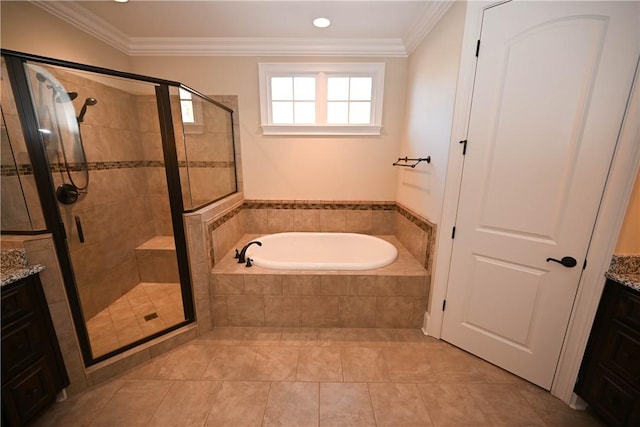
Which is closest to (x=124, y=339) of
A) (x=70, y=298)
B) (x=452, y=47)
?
(x=70, y=298)

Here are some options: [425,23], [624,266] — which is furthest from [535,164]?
[425,23]

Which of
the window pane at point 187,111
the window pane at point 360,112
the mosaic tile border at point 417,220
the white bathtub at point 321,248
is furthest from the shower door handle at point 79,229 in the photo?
the mosaic tile border at point 417,220

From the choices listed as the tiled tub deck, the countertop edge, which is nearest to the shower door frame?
the countertop edge

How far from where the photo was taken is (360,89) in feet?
8.85

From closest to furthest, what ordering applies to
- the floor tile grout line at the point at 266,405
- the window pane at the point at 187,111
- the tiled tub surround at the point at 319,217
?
the floor tile grout line at the point at 266,405 < the window pane at the point at 187,111 < the tiled tub surround at the point at 319,217

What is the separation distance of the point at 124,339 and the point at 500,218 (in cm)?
275

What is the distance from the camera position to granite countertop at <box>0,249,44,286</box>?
1232mm

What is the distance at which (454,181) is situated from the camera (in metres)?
1.73

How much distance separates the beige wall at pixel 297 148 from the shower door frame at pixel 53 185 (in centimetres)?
100

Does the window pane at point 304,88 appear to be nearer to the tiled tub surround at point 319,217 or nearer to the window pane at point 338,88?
the window pane at point 338,88

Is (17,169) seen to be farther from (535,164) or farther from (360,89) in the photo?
(535,164)

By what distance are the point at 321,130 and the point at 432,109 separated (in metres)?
1.17

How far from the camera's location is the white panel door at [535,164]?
3.98ft

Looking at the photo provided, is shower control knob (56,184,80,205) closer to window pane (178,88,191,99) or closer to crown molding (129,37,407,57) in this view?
window pane (178,88,191,99)
